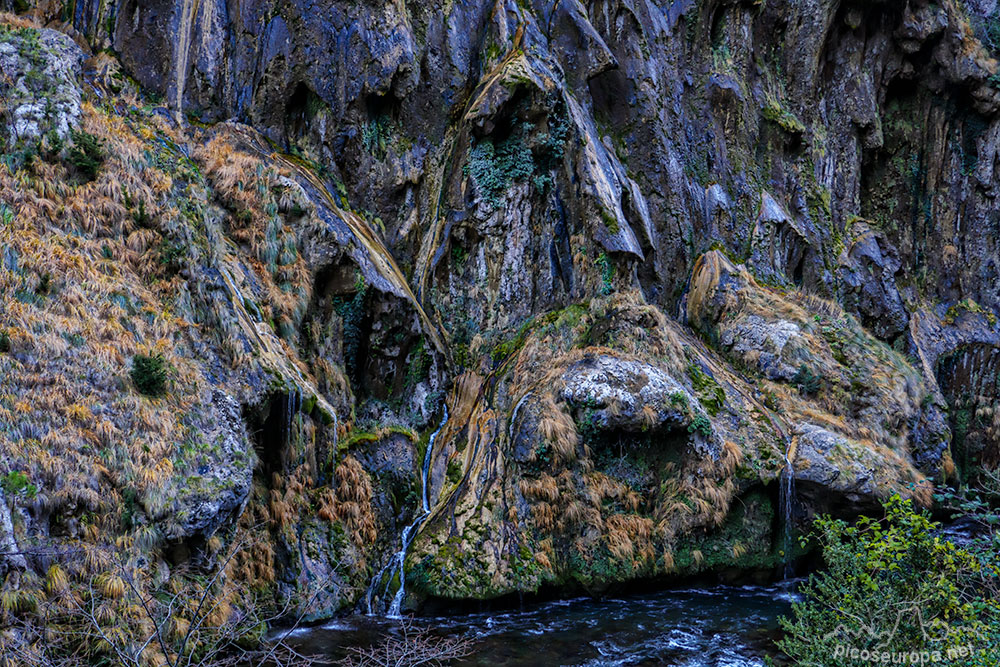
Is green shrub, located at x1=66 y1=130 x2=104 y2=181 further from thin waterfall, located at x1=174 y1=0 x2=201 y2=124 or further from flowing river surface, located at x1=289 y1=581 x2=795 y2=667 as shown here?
flowing river surface, located at x1=289 y1=581 x2=795 y2=667

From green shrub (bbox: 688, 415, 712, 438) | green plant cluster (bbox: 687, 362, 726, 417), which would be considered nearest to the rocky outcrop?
green shrub (bbox: 688, 415, 712, 438)

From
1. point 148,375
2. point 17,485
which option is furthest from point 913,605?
point 148,375

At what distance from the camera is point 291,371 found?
36.7 ft

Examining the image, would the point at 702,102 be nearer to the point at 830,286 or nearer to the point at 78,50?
the point at 830,286

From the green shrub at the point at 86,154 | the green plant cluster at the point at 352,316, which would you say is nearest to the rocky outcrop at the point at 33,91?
the green shrub at the point at 86,154

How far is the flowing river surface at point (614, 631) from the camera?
8859 millimetres

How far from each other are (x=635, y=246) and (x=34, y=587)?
504 inches

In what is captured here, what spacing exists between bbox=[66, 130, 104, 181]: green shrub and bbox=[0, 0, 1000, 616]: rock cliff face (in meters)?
0.15

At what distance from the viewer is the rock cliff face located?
9.62 m

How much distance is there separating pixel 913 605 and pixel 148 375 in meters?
9.31

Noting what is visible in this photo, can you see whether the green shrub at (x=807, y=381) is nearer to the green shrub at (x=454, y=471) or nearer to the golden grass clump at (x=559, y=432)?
the golden grass clump at (x=559, y=432)

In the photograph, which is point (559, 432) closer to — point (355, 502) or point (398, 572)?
point (398, 572)

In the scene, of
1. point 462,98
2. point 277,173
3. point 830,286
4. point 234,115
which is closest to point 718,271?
point 830,286
